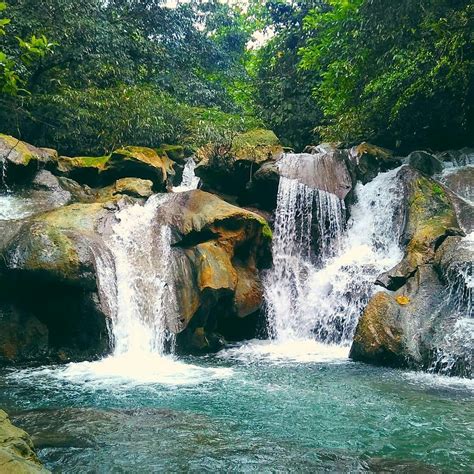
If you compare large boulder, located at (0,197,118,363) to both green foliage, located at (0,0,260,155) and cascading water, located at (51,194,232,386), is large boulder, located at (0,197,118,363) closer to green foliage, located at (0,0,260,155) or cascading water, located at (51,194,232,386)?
cascading water, located at (51,194,232,386)

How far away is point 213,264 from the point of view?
40.9ft

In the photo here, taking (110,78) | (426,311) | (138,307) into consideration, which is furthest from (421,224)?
(110,78)

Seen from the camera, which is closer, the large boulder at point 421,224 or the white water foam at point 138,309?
the white water foam at point 138,309

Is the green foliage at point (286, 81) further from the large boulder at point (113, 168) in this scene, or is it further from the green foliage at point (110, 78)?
the large boulder at point (113, 168)

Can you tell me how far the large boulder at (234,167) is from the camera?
16.2 m

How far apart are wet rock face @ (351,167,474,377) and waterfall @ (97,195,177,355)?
14.7 feet

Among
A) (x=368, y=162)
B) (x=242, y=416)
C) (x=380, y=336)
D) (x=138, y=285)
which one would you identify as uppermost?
(x=368, y=162)

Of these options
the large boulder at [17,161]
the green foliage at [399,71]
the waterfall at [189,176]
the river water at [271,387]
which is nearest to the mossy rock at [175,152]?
the waterfall at [189,176]

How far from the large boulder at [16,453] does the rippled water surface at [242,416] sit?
861mm

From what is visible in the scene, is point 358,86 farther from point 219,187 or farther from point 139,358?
point 139,358

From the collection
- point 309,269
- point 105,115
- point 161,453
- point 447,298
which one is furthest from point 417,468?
point 105,115

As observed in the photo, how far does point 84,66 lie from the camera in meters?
18.8

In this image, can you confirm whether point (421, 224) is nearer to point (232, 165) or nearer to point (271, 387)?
point (232, 165)

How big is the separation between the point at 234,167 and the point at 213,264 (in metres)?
4.82
